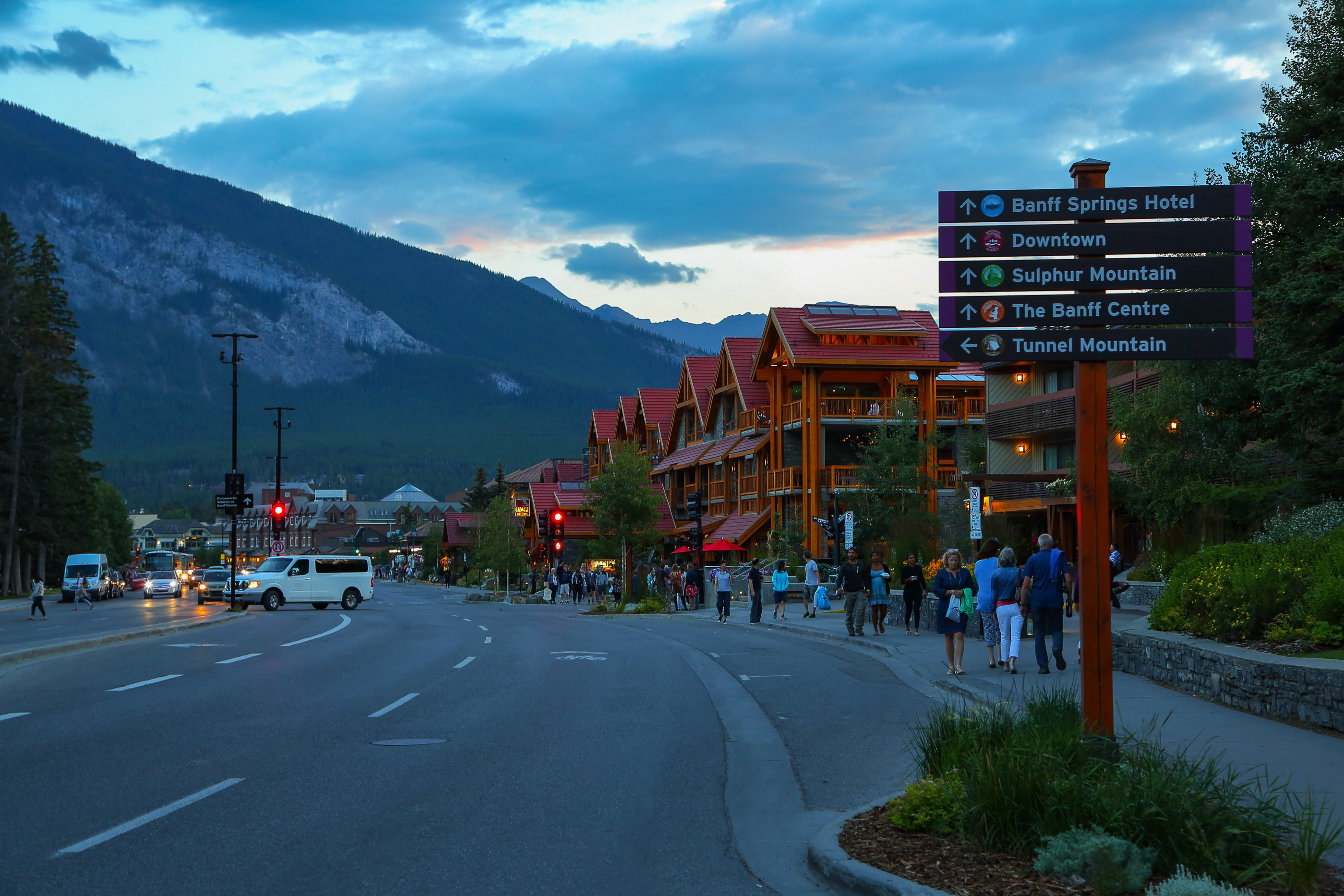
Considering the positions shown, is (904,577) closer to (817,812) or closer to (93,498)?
(817,812)

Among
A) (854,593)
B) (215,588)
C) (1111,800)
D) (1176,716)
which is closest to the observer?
(1111,800)

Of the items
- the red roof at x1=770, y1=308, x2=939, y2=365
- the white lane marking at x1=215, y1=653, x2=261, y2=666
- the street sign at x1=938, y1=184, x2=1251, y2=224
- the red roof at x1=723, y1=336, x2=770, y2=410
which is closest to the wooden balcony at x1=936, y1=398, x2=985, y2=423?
the red roof at x1=770, y1=308, x2=939, y2=365

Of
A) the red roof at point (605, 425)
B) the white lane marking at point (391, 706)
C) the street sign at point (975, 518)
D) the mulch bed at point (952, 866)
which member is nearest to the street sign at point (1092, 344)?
the mulch bed at point (952, 866)


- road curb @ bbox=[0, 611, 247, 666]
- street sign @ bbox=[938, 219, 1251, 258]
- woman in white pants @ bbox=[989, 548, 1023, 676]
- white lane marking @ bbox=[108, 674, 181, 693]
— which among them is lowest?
road curb @ bbox=[0, 611, 247, 666]

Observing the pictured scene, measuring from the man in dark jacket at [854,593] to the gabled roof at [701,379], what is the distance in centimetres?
4266

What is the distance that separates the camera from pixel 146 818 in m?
8.22

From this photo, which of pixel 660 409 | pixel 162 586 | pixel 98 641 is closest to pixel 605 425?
pixel 660 409

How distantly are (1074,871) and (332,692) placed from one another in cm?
1167

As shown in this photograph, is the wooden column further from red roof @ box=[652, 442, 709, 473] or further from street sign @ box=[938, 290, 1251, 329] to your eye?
red roof @ box=[652, 442, 709, 473]

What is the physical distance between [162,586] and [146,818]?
70.7 metres

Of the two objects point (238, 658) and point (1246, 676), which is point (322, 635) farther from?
point (1246, 676)

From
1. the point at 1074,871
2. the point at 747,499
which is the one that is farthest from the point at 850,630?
the point at 747,499

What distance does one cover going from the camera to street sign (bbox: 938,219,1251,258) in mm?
9586

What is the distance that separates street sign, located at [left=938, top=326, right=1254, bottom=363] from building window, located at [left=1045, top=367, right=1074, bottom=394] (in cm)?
3719
